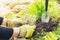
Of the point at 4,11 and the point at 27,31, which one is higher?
the point at 4,11

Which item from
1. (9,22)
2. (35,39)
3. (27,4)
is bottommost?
(35,39)

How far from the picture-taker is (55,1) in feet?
4.96

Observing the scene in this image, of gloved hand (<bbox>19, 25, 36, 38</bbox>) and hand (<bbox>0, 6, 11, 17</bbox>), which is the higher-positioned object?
hand (<bbox>0, 6, 11, 17</bbox>)

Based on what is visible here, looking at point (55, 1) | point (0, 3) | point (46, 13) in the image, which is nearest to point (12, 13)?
point (0, 3)

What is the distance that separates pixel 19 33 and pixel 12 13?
25 cm

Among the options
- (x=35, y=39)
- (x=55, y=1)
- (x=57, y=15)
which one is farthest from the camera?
(x=55, y=1)

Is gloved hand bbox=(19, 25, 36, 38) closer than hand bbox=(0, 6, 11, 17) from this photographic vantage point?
Yes

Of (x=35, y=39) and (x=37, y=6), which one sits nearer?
(x=35, y=39)

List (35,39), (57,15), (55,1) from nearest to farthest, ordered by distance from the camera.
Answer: (35,39)
(57,15)
(55,1)

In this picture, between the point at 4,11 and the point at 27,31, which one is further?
the point at 4,11

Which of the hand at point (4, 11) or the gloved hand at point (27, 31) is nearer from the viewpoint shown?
the gloved hand at point (27, 31)

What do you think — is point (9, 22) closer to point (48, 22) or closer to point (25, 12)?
point (25, 12)

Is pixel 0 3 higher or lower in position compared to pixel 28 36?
higher

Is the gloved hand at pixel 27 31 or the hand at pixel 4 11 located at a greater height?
the hand at pixel 4 11
